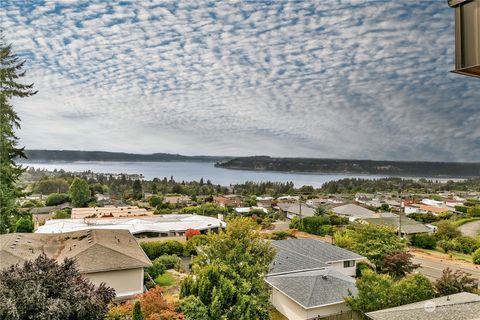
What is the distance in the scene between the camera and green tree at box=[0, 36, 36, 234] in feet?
71.5

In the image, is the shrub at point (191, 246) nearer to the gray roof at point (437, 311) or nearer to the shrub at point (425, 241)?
the gray roof at point (437, 311)

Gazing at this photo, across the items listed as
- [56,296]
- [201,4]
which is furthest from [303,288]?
[201,4]

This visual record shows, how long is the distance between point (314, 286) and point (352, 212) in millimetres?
35306

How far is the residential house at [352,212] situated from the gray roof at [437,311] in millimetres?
32980

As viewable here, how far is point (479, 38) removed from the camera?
8.92 feet

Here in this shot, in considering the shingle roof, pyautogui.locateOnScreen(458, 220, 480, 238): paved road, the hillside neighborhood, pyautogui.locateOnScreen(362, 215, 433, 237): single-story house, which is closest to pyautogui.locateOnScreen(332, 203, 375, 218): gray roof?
pyautogui.locateOnScreen(362, 215, 433, 237): single-story house

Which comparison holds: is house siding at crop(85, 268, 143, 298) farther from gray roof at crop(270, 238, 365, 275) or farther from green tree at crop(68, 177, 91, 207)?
green tree at crop(68, 177, 91, 207)

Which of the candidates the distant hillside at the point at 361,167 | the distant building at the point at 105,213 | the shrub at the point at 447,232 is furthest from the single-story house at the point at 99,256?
the distant hillside at the point at 361,167

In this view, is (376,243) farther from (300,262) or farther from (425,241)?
(425,241)

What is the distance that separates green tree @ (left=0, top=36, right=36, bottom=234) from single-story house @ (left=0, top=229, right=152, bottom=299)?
3425 millimetres

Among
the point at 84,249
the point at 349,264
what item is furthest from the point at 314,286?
the point at 84,249

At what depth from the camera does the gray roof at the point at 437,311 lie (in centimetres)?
1120

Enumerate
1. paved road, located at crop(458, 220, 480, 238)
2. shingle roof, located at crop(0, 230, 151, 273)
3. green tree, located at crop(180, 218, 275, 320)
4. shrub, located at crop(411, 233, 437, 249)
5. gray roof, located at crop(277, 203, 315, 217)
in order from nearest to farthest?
green tree, located at crop(180, 218, 275, 320) < shingle roof, located at crop(0, 230, 151, 273) < shrub, located at crop(411, 233, 437, 249) < paved road, located at crop(458, 220, 480, 238) < gray roof, located at crop(277, 203, 315, 217)

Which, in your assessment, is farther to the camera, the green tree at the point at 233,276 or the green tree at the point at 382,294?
the green tree at the point at 382,294
